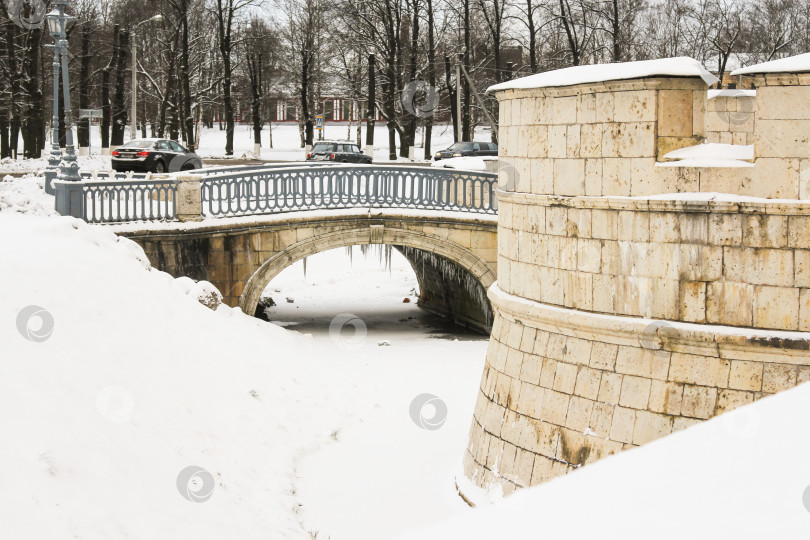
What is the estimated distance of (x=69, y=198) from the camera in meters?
17.0

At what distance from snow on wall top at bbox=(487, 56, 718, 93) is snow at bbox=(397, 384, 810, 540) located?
3.67 metres

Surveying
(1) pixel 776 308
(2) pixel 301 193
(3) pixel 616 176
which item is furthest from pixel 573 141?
Answer: (2) pixel 301 193

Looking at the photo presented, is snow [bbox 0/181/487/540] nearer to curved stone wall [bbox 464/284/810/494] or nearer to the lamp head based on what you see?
curved stone wall [bbox 464/284/810/494]

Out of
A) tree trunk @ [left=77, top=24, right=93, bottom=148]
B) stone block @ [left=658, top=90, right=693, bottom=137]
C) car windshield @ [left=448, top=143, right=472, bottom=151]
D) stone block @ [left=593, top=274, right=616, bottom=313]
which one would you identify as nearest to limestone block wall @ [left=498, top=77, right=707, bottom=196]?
stone block @ [left=658, top=90, right=693, bottom=137]

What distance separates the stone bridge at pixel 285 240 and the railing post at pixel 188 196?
0.18 meters

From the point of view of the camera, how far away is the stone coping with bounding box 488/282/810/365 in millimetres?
8914

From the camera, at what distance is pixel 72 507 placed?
8422 mm

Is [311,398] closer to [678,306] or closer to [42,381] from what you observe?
[42,381]

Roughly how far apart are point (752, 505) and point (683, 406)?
4106mm

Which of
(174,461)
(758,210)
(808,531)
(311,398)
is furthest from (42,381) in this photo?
(808,531)

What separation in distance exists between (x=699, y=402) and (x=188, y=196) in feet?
37.1

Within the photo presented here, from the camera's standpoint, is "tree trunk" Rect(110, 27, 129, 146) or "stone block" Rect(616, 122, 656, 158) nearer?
"stone block" Rect(616, 122, 656, 158)

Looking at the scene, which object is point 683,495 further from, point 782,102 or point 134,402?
point 134,402

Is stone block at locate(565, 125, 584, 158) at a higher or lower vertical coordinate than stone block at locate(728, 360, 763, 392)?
higher
